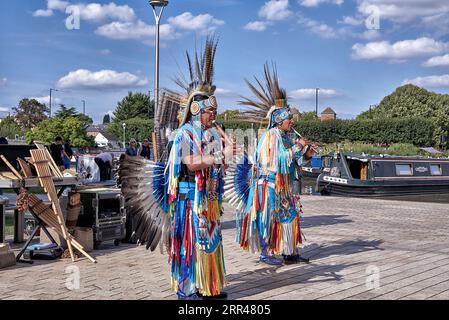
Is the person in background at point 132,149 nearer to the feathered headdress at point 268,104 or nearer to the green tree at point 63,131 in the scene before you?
the feathered headdress at point 268,104

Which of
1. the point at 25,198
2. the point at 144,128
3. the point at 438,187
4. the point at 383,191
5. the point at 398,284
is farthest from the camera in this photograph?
the point at 144,128

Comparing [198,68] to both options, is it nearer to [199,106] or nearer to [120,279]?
[199,106]

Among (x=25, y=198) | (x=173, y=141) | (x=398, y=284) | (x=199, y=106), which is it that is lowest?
(x=398, y=284)

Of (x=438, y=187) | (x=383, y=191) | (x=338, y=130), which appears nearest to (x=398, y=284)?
(x=383, y=191)

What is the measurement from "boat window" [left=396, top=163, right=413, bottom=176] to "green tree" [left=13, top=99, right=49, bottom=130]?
63615 millimetres

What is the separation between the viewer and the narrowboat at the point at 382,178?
64.3 feet

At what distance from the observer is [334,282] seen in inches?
224

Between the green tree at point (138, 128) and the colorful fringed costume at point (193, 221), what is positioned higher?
the green tree at point (138, 128)

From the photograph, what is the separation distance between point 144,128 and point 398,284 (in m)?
52.0

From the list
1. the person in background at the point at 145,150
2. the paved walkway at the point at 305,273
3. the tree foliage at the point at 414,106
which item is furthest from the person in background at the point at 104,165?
the tree foliage at the point at 414,106

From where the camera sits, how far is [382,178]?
19734 mm

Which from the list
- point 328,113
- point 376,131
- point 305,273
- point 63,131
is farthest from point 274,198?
point 328,113

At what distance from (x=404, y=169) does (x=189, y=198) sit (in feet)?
57.1

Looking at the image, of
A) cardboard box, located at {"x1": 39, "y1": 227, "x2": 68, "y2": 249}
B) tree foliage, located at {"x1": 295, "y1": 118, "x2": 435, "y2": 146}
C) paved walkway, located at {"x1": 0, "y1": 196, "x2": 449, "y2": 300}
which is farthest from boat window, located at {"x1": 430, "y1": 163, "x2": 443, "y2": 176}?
tree foliage, located at {"x1": 295, "y1": 118, "x2": 435, "y2": 146}
